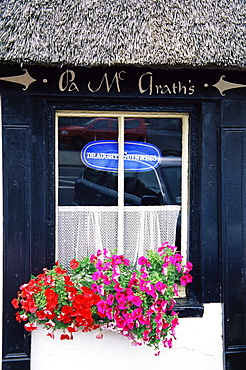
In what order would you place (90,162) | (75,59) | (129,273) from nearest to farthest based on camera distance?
(75,59), (129,273), (90,162)

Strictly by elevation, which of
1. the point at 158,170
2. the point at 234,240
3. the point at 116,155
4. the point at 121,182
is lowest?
the point at 234,240

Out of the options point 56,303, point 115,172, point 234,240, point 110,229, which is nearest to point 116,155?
point 115,172

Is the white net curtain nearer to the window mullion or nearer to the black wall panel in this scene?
the window mullion

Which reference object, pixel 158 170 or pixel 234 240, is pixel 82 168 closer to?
pixel 158 170

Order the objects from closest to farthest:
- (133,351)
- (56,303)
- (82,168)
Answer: (56,303) < (133,351) < (82,168)

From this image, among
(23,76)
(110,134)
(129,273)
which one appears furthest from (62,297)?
(23,76)

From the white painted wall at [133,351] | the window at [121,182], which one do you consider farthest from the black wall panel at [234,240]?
the window at [121,182]

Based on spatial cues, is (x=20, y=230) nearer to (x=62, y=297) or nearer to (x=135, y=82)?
(x=62, y=297)

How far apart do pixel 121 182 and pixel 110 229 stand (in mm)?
416

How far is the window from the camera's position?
482cm

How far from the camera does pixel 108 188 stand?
16.0ft

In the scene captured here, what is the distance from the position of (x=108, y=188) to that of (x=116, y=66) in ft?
3.38

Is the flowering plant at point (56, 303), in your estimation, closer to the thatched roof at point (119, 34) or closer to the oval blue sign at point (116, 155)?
the oval blue sign at point (116, 155)

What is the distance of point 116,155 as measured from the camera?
488 cm
